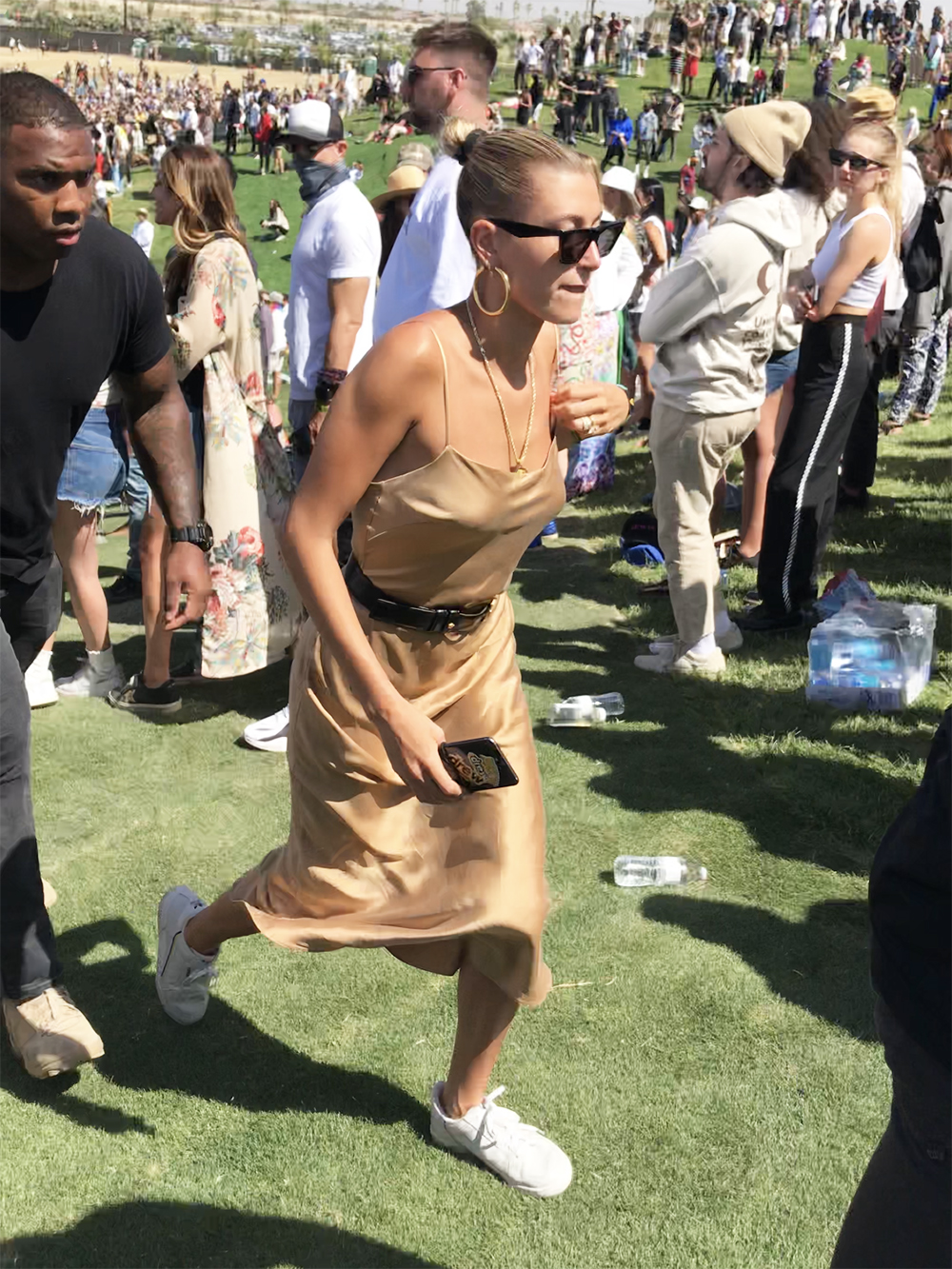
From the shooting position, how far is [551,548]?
7.48 metres

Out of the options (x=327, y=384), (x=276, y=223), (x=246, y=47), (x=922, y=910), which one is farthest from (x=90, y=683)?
(x=246, y=47)

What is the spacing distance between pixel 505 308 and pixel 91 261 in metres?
1.09

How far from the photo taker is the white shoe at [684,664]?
5.51 metres

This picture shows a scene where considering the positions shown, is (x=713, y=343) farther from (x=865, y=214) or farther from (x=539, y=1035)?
(x=539, y=1035)

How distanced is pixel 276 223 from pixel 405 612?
971 inches

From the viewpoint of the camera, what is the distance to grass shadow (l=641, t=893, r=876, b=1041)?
3.25m

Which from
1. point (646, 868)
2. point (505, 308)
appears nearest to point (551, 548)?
point (646, 868)

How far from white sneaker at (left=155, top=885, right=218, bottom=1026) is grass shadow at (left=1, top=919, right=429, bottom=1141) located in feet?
0.26

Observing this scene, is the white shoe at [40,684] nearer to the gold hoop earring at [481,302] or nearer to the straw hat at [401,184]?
the straw hat at [401,184]

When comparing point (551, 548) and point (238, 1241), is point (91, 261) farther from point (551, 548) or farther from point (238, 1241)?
point (551, 548)

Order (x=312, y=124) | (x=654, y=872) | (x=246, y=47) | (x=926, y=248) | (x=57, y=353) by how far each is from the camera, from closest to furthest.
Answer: (x=57, y=353) → (x=654, y=872) → (x=312, y=124) → (x=926, y=248) → (x=246, y=47)

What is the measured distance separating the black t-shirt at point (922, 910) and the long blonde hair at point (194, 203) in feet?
12.9

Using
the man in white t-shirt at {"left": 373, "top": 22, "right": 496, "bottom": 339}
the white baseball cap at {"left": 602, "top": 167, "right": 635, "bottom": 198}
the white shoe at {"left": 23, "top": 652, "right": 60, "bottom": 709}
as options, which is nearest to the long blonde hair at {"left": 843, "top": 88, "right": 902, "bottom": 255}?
the man in white t-shirt at {"left": 373, "top": 22, "right": 496, "bottom": 339}

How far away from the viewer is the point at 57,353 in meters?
2.86
